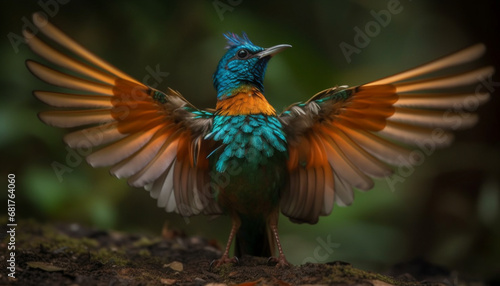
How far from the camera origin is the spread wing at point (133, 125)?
3336 millimetres

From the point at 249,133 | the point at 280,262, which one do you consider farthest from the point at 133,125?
the point at 280,262

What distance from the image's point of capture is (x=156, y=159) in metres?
3.82

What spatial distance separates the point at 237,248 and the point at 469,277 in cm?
223

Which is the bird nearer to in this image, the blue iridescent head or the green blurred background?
the blue iridescent head

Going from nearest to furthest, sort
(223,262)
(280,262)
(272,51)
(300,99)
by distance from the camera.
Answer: (280,262), (223,262), (272,51), (300,99)

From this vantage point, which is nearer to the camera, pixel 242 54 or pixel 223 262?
pixel 223 262

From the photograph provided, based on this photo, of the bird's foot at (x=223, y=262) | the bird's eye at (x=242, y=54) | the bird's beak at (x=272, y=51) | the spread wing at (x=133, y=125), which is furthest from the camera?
the bird's eye at (x=242, y=54)

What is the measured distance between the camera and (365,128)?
3559 mm

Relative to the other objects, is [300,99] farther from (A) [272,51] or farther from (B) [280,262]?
(B) [280,262]

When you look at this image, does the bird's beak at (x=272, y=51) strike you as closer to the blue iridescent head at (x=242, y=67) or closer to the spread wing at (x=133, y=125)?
the blue iridescent head at (x=242, y=67)

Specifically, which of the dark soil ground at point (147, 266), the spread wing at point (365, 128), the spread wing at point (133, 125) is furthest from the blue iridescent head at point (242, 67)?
the dark soil ground at point (147, 266)

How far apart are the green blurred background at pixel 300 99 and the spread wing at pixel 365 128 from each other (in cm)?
168

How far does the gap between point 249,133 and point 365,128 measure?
81 cm

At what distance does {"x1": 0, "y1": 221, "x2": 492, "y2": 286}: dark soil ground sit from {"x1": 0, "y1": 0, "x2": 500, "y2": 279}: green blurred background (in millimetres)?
873
